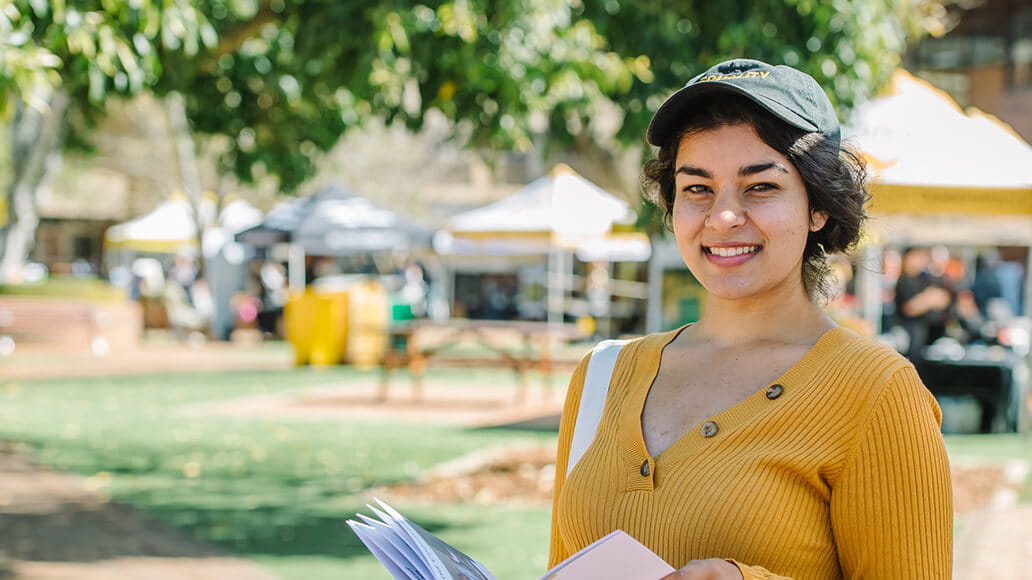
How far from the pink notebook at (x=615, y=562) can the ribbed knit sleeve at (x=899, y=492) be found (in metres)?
0.30

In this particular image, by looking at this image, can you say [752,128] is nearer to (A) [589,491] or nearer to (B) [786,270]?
(B) [786,270]

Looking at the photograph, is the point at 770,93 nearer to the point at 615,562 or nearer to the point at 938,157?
the point at 615,562

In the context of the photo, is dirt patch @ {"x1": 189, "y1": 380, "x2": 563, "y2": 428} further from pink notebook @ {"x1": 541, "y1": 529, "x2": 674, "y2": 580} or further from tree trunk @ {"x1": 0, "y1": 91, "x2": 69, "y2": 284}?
pink notebook @ {"x1": 541, "y1": 529, "x2": 674, "y2": 580}

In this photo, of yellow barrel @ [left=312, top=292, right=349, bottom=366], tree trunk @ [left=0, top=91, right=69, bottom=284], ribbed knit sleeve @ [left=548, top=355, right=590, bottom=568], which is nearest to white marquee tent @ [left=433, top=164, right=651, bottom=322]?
yellow barrel @ [left=312, top=292, right=349, bottom=366]

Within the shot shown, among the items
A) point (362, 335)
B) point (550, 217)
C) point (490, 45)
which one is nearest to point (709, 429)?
point (490, 45)

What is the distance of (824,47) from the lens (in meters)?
5.85

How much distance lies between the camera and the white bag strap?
200 centimetres

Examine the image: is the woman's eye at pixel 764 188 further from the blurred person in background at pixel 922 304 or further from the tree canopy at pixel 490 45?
the blurred person in background at pixel 922 304

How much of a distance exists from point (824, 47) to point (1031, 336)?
6564mm

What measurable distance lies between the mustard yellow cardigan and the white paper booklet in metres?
0.15

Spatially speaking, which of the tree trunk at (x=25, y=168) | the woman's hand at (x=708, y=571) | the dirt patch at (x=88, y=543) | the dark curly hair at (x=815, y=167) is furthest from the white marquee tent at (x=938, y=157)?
the tree trunk at (x=25, y=168)

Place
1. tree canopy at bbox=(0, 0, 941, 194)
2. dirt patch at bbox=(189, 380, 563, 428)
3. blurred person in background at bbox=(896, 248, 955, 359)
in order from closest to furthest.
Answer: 1. tree canopy at bbox=(0, 0, 941, 194)
2. blurred person in background at bbox=(896, 248, 955, 359)
3. dirt patch at bbox=(189, 380, 563, 428)

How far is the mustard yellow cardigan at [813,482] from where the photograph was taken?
163 centimetres

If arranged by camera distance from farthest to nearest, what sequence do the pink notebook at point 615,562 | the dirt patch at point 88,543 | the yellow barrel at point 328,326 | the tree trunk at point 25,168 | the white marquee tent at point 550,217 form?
1. the yellow barrel at point 328,326
2. the tree trunk at point 25,168
3. the white marquee tent at point 550,217
4. the dirt patch at point 88,543
5. the pink notebook at point 615,562
